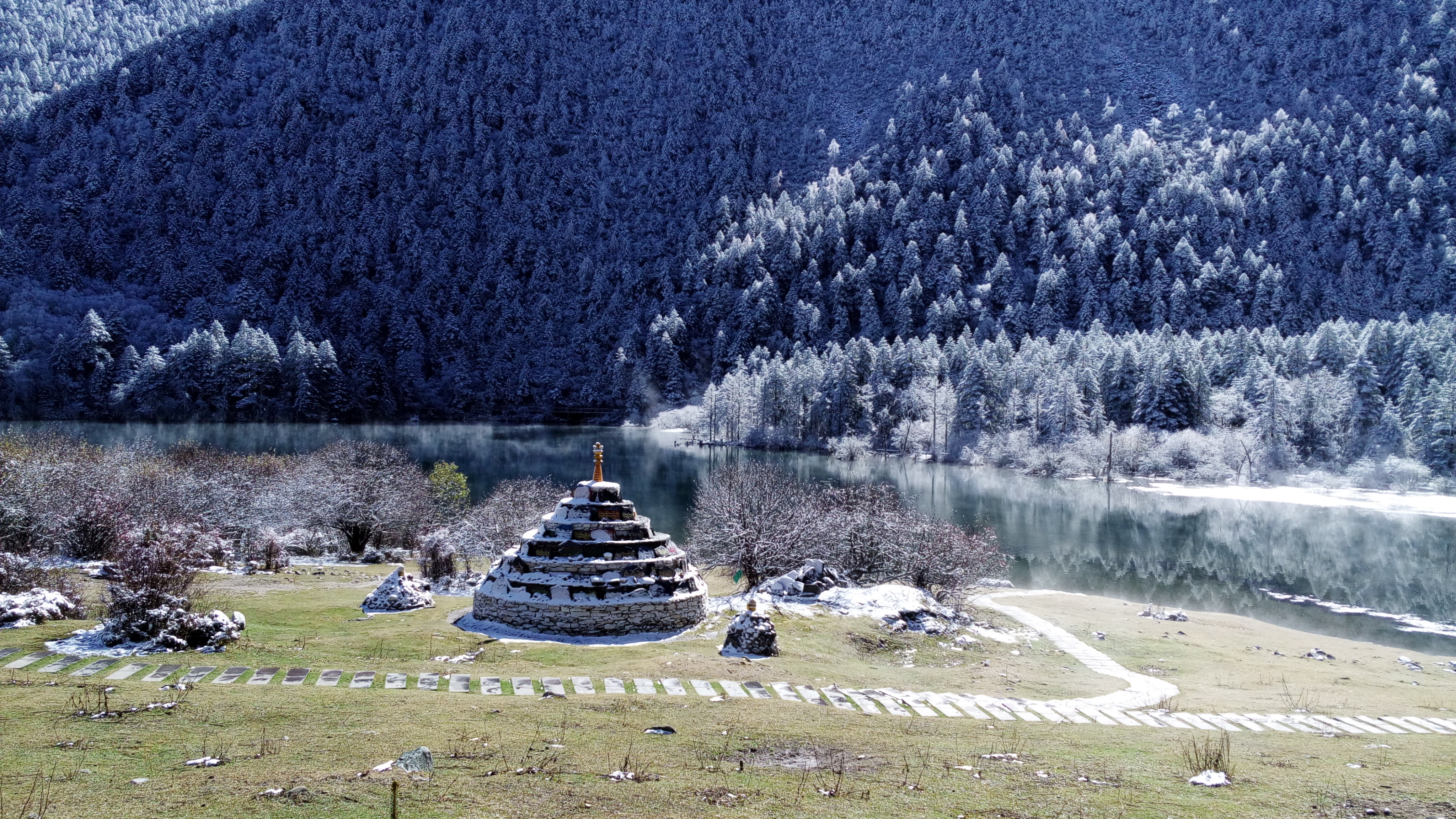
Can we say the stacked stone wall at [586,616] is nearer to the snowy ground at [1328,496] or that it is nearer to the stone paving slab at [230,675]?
the stone paving slab at [230,675]

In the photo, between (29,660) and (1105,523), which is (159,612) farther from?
(1105,523)

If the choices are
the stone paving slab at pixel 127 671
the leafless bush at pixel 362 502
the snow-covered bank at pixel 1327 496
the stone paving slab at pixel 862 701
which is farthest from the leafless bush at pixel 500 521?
the snow-covered bank at pixel 1327 496

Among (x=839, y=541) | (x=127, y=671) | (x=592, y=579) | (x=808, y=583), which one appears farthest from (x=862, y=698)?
(x=839, y=541)

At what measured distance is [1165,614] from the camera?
40.7 metres

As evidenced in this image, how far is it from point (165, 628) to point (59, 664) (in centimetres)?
254

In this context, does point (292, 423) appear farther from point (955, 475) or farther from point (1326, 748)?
point (1326, 748)

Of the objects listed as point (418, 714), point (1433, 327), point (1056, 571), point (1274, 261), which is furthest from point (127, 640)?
point (1274, 261)

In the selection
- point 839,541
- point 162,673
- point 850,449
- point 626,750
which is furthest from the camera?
point 850,449

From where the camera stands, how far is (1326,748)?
17.0 meters

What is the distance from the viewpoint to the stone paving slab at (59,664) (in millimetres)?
17469

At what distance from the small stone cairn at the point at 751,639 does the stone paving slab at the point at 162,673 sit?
41.8 ft

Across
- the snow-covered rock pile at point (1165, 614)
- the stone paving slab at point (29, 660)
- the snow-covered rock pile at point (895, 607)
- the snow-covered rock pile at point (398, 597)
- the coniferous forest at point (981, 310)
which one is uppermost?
the coniferous forest at point (981, 310)

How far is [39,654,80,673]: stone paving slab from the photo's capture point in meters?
17.5

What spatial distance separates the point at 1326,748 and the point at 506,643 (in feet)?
63.0
